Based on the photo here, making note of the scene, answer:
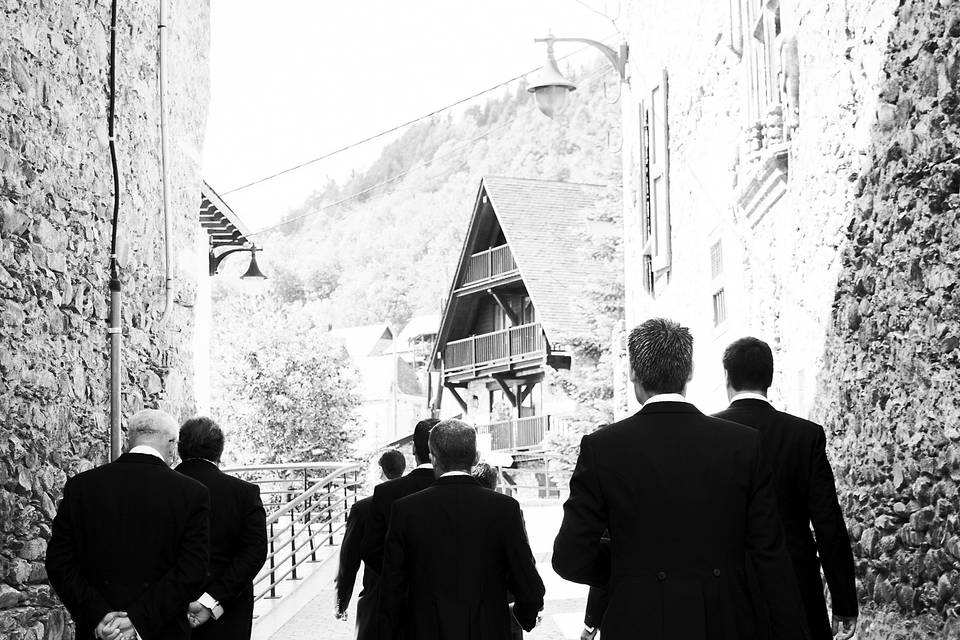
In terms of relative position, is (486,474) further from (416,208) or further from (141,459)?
(416,208)

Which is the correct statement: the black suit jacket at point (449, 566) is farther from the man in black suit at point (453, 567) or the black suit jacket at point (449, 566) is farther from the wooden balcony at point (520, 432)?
the wooden balcony at point (520, 432)

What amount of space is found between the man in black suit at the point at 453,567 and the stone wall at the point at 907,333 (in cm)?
183

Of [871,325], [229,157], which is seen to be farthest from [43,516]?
[229,157]

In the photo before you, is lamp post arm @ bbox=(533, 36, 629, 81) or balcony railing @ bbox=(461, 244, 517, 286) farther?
balcony railing @ bbox=(461, 244, 517, 286)

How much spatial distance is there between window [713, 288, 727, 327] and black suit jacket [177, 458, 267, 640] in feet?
21.3

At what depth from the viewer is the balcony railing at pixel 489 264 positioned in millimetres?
38031

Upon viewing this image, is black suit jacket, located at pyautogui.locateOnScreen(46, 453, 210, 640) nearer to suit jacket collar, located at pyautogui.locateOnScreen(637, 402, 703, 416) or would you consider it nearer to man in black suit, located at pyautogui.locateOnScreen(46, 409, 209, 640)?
man in black suit, located at pyautogui.locateOnScreen(46, 409, 209, 640)

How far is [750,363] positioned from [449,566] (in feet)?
4.96

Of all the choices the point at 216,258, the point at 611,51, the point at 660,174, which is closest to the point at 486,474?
the point at 660,174

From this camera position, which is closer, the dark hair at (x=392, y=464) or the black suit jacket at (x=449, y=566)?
the black suit jacket at (x=449, y=566)

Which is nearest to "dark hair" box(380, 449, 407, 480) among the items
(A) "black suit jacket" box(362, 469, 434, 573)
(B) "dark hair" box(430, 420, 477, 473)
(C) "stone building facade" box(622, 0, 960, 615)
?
(A) "black suit jacket" box(362, 469, 434, 573)

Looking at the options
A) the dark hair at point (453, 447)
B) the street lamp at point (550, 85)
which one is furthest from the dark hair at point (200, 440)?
the street lamp at point (550, 85)

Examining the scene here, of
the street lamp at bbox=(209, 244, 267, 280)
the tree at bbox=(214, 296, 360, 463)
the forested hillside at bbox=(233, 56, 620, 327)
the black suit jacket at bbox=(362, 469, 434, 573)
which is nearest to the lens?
the black suit jacket at bbox=(362, 469, 434, 573)

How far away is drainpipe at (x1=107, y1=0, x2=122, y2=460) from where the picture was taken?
7.41m
